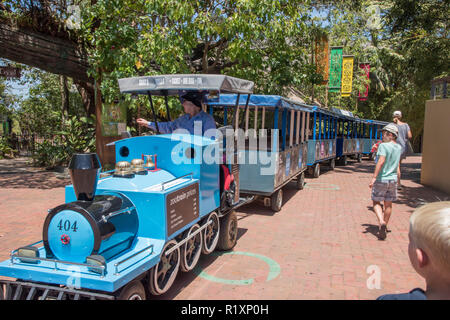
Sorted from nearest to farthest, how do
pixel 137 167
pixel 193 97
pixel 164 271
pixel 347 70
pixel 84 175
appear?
1. pixel 84 175
2. pixel 164 271
3. pixel 137 167
4. pixel 193 97
5. pixel 347 70

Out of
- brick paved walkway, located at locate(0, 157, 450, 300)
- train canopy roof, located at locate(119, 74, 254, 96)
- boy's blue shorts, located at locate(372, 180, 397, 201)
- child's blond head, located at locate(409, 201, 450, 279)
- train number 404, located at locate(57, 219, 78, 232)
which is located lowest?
brick paved walkway, located at locate(0, 157, 450, 300)

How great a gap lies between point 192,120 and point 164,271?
212 cm

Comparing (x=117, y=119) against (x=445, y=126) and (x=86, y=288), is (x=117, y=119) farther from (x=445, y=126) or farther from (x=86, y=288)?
(x=445, y=126)

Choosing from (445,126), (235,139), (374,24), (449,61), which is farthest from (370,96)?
(235,139)

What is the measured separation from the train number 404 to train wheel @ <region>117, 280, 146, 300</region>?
64cm

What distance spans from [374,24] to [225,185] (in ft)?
66.6

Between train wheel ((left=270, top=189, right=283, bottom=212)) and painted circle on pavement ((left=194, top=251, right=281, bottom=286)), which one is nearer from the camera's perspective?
painted circle on pavement ((left=194, top=251, right=281, bottom=286))

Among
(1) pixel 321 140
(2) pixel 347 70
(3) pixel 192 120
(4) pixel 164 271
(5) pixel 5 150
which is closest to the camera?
(4) pixel 164 271

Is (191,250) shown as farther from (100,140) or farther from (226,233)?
(100,140)

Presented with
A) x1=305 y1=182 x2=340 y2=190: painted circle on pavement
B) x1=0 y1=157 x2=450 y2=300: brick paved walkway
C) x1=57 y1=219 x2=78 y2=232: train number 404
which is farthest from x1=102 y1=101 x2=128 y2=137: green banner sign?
x1=57 y1=219 x2=78 y2=232: train number 404

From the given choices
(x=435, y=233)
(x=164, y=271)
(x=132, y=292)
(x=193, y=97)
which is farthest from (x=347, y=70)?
(x=435, y=233)

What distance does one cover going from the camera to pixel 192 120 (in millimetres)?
4871

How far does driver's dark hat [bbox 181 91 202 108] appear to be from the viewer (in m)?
4.96

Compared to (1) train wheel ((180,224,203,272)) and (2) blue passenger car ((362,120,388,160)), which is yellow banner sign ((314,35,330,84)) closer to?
(2) blue passenger car ((362,120,388,160))
